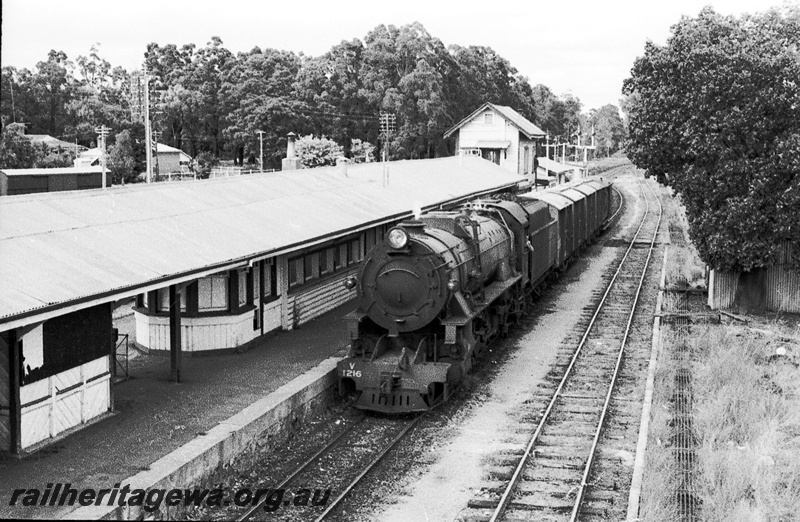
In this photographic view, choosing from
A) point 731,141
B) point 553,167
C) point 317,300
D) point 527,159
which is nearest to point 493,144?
point 527,159

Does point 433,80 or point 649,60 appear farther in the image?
point 433,80

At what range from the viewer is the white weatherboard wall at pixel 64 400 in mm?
11703

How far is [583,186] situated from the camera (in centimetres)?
3972

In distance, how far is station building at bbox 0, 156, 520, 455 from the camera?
1146cm

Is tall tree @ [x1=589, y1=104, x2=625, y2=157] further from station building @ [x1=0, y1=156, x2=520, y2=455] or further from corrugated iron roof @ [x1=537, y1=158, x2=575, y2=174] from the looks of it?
station building @ [x1=0, y1=156, x2=520, y2=455]

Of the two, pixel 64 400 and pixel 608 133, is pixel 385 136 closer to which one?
pixel 64 400

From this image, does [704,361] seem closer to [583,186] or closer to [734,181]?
[734,181]

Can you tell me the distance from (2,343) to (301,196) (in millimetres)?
11519

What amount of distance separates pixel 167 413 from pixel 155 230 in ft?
11.3

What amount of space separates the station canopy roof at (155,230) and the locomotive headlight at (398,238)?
5.86ft

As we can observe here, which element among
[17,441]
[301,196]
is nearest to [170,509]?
[17,441]

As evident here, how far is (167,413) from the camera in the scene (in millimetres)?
13461

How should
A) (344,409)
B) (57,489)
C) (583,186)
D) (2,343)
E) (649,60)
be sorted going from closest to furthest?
(57,489)
(2,343)
(344,409)
(649,60)
(583,186)

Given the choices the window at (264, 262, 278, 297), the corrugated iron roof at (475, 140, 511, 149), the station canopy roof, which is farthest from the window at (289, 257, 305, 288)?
the corrugated iron roof at (475, 140, 511, 149)
